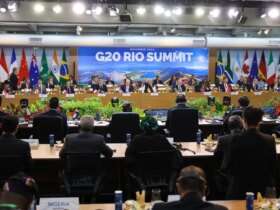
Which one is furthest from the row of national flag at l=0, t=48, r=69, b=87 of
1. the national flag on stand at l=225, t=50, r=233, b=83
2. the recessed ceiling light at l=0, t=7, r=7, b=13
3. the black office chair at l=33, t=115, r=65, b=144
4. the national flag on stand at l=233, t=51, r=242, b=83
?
the black office chair at l=33, t=115, r=65, b=144

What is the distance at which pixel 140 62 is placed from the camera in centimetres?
1451

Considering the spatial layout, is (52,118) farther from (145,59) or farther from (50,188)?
(145,59)

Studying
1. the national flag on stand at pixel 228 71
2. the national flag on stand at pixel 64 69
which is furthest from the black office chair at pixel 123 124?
the national flag on stand at pixel 228 71

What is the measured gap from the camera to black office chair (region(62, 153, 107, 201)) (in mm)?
4352

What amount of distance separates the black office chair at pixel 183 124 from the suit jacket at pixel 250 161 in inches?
130

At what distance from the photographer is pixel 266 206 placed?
129 inches

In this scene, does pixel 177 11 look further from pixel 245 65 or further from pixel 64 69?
pixel 245 65

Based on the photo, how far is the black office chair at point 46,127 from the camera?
650 cm

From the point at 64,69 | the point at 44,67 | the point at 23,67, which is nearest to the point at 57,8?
the point at 64,69

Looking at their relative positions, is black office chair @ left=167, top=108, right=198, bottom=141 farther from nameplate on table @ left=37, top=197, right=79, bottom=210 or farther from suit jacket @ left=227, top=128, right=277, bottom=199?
nameplate on table @ left=37, top=197, right=79, bottom=210

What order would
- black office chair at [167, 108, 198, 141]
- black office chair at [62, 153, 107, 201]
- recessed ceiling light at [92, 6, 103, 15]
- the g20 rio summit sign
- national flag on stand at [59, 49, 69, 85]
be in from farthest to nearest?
1. national flag on stand at [59, 49, 69, 85]
2. the g20 rio summit sign
3. recessed ceiling light at [92, 6, 103, 15]
4. black office chair at [167, 108, 198, 141]
5. black office chair at [62, 153, 107, 201]

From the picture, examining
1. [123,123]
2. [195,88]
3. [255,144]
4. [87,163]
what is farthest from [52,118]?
[195,88]

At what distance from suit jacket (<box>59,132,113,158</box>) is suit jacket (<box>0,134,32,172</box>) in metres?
0.39

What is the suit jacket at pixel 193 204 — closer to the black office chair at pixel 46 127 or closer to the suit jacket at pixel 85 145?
the suit jacket at pixel 85 145
